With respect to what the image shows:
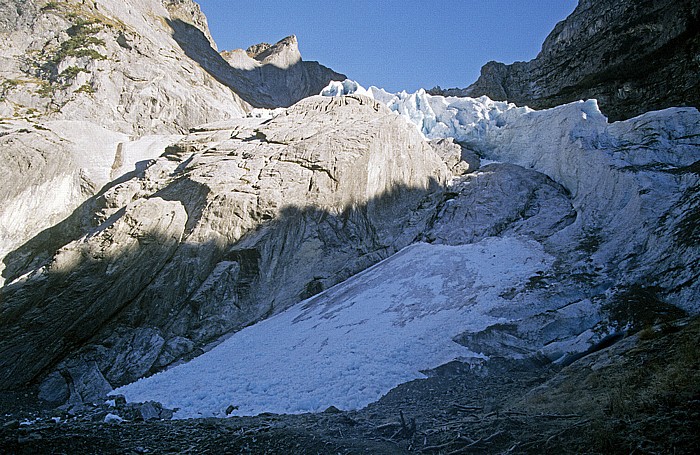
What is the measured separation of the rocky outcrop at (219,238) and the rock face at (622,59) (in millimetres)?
23399

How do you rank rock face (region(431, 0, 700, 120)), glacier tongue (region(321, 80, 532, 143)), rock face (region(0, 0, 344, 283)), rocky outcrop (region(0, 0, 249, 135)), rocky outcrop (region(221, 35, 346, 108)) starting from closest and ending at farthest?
rock face (region(0, 0, 344, 283))
rock face (region(431, 0, 700, 120))
rocky outcrop (region(0, 0, 249, 135))
glacier tongue (region(321, 80, 532, 143))
rocky outcrop (region(221, 35, 346, 108))

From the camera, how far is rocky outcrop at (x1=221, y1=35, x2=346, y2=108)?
96.0 meters

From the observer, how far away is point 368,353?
1611cm

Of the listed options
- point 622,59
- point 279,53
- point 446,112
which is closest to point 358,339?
point 446,112

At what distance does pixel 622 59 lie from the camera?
153 ft

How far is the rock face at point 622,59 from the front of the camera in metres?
39.9

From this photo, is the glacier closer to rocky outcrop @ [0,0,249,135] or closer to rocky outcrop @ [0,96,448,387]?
rocky outcrop @ [0,96,448,387]

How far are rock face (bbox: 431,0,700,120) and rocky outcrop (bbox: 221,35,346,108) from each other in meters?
55.3

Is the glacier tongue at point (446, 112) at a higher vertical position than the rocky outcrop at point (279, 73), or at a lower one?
lower

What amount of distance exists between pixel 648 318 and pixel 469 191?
72.5 ft

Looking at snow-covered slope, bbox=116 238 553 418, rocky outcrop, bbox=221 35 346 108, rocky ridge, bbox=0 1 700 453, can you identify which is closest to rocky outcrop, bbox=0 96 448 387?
rocky ridge, bbox=0 1 700 453

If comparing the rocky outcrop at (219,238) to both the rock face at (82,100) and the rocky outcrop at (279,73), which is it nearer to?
the rock face at (82,100)

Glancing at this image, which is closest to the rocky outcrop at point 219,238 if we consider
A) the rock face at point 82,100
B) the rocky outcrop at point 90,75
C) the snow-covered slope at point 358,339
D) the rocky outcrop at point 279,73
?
the snow-covered slope at point 358,339

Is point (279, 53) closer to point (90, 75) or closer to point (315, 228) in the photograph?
point (90, 75)
